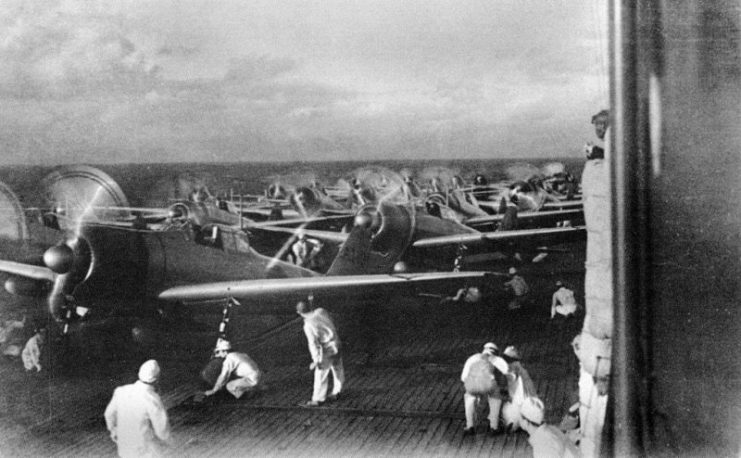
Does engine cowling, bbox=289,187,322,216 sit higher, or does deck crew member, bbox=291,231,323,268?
engine cowling, bbox=289,187,322,216

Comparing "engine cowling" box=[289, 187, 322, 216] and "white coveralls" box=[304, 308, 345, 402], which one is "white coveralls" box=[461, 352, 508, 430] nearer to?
"white coveralls" box=[304, 308, 345, 402]

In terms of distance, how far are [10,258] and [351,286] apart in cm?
178

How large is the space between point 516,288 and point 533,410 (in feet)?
2.43

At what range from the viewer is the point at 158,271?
347 centimetres

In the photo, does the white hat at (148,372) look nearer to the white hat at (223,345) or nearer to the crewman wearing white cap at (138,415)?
the crewman wearing white cap at (138,415)

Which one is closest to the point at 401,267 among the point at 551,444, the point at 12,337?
the point at 551,444

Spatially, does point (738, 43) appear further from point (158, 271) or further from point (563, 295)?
point (158, 271)

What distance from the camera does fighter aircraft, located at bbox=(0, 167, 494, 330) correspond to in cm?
319

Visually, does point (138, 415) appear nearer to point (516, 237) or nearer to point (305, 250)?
point (305, 250)

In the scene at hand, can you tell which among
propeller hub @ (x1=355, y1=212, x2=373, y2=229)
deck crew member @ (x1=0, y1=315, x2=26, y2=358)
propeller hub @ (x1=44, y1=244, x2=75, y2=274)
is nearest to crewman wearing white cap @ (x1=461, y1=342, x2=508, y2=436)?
propeller hub @ (x1=355, y1=212, x2=373, y2=229)

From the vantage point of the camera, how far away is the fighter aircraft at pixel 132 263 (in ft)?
10.5

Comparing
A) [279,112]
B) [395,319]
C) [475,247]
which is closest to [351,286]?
[395,319]

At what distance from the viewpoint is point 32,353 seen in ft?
10.5

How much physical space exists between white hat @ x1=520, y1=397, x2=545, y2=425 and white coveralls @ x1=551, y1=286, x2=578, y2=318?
528 millimetres
